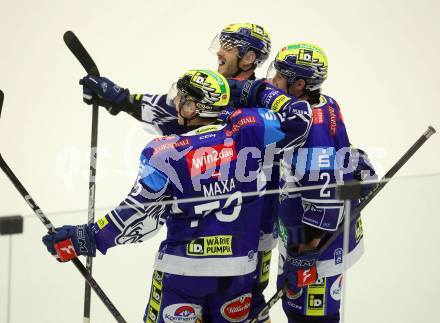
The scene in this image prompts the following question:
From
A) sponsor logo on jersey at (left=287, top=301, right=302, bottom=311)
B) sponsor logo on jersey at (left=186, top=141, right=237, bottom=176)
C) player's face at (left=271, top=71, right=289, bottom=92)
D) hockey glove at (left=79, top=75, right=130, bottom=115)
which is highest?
player's face at (left=271, top=71, right=289, bottom=92)

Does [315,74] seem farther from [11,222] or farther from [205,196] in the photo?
[11,222]

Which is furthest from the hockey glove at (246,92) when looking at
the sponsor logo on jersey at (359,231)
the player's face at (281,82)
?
the sponsor logo on jersey at (359,231)

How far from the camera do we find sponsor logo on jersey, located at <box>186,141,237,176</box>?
94.0 inches

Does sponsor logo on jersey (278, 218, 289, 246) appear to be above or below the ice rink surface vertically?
below

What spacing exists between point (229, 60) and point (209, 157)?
0.86m

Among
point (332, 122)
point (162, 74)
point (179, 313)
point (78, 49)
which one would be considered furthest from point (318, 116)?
point (162, 74)

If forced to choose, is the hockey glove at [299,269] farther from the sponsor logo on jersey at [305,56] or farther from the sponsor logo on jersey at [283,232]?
the sponsor logo on jersey at [305,56]

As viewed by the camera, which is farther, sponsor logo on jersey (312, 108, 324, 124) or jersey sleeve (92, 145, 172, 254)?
sponsor logo on jersey (312, 108, 324, 124)

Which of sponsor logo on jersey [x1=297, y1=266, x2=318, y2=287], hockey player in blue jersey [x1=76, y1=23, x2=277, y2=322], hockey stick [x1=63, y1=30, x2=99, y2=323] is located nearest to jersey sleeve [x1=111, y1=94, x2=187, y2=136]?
hockey player in blue jersey [x1=76, y1=23, x2=277, y2=322]

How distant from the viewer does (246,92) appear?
113 inches

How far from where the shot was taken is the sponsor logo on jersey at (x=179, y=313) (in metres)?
2.50

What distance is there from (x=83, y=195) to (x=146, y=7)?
1.99 meters

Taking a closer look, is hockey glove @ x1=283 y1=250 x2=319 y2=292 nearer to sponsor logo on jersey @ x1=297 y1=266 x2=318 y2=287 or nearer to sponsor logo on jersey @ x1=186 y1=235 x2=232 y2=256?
sponsor logo on jersey @ x1=297 y1=266 x2=318 y2=287

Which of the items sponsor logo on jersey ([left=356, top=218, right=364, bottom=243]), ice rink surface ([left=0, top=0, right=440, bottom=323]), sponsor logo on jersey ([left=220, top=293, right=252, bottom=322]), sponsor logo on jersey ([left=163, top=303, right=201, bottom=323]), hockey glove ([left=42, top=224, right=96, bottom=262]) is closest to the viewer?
hockey glove ([left=42, top=224, right=96, bottom=262])
